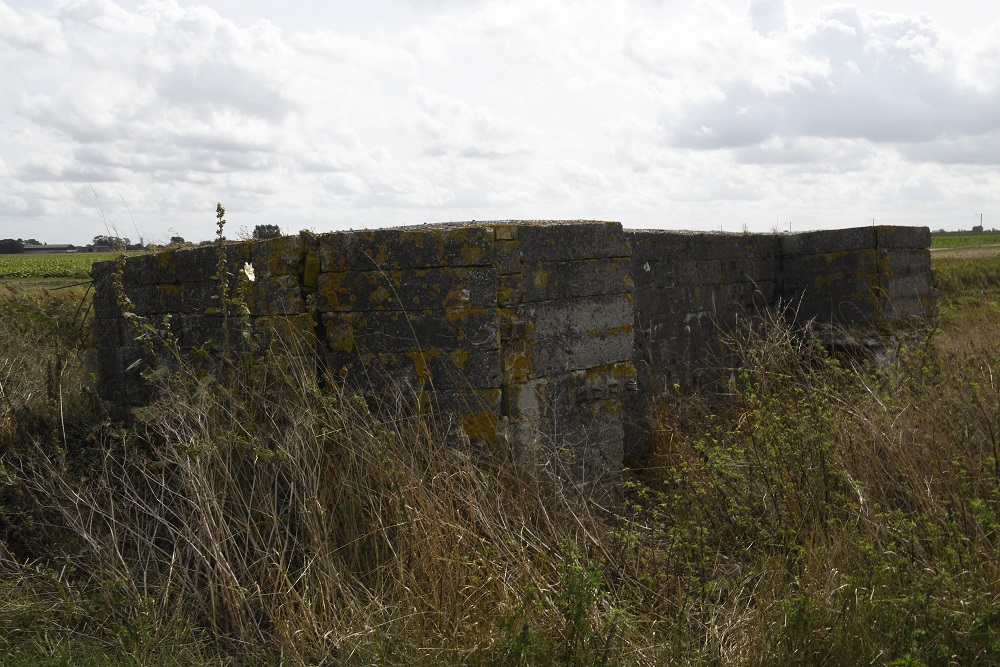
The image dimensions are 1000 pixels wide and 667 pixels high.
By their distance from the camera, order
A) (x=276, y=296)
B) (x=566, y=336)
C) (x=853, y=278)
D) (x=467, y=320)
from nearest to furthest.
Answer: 1. (x=467, y=320)
2. (x=276, y=296)
3. (x=566, y=336)
4. (x=853, y=278)

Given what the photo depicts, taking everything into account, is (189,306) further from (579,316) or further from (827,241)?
(827,241)

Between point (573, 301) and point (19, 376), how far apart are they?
4.12 m

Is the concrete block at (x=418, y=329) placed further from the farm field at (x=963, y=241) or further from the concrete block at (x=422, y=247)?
the farm field at (x=963, y=241)

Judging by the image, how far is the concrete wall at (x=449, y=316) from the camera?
452 centimetres

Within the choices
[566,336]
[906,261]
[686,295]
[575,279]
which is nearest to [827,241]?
[906,261]

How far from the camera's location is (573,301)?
5043 mm

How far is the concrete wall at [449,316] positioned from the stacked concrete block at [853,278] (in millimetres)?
3907

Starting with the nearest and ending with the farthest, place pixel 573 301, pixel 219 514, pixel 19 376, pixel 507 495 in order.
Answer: pixel 219 514, pixel 507 495, pixel 573 301, pixel 19 376

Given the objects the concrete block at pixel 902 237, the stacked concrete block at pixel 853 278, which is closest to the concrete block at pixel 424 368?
the stacked concrete block at pixel 853 278

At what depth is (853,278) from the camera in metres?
8.56

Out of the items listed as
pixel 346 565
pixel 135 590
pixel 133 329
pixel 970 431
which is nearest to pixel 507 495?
pixel 346 565

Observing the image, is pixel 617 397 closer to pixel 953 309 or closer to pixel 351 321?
pixel 351 321

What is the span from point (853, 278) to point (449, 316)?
549 centimetres

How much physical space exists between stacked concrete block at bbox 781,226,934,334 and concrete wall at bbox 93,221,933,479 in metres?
3.91
